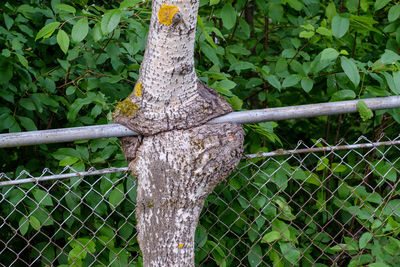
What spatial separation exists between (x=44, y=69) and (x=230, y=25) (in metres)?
1.03

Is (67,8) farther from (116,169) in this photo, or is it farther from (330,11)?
(330,11)

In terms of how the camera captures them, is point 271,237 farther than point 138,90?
Yes

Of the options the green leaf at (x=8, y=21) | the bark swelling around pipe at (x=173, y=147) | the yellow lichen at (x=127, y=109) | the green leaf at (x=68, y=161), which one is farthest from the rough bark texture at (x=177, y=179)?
the green leaf at (x=8, y=21)

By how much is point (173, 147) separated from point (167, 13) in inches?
18.0

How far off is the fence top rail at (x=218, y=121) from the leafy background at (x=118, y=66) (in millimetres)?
240

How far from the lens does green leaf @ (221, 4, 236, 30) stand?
2.51m

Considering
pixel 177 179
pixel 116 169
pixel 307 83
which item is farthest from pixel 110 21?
pixel 307 83

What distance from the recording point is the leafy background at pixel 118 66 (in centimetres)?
215

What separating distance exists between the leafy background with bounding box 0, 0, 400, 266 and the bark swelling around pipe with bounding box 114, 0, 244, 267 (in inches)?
15.0

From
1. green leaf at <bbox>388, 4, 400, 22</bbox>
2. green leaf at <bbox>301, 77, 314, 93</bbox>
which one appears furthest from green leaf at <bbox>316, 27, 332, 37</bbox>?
green leaf at <bbox>388, 4, 400, 22</bbox>

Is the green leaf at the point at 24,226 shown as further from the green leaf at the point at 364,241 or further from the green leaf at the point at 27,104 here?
the green leaf at the point at 364,241

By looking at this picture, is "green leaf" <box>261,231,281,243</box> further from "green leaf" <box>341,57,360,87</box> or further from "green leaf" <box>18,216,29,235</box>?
"green leaf" <box>18,216,29,235</box>

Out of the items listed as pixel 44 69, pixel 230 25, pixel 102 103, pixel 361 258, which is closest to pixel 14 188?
pixel 102 103

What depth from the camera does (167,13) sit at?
1484mm
